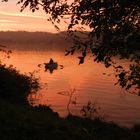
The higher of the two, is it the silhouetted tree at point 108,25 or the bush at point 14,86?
the silhouetted tree at point 108,25

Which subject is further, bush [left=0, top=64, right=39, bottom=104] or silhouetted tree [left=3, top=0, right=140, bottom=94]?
bush [left=0, top=64, right=39, bottom=104]

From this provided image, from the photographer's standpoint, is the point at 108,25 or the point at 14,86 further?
the point at 14,86

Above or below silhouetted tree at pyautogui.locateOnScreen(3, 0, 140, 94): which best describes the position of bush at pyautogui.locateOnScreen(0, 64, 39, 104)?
below

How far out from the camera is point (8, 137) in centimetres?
1395

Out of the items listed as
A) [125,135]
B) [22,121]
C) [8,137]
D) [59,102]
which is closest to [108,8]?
[8,137]

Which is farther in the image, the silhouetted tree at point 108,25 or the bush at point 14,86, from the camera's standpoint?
the bush at point 14,86

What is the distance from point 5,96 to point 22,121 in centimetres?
1377

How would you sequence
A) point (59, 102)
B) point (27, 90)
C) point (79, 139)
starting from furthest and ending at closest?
point (59, 102) → point (27, 90) → point (79, 139)

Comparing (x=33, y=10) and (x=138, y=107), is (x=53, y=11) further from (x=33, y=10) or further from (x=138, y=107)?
(x=138, y=107)

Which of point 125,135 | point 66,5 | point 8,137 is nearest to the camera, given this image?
point 66,5

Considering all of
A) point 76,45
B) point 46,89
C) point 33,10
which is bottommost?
point 46,89

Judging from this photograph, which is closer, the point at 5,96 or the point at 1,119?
the point at 1,119

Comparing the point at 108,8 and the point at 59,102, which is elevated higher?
the point at 108,8

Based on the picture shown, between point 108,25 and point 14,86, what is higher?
point 108,25
